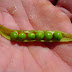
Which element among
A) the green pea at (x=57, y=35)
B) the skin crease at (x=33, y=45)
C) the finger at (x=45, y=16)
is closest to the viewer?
the skin crease at (x=33, y=45)

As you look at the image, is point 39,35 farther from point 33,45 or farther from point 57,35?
point 57,35

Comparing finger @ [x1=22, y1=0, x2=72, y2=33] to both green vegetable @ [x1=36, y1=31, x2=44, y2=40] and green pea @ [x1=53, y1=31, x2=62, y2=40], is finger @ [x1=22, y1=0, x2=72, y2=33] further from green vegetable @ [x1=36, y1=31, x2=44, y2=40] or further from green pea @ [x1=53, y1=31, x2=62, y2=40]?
green vegetable @ [x1=36, y1=31, x2=44, y2=40]

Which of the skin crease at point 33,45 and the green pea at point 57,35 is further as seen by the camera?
the green pea at point 57,35

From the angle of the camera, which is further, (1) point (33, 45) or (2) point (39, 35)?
(1) point (33, 45)

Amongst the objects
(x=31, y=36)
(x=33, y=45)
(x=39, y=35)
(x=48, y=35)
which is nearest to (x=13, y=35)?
(x=31, y=36)

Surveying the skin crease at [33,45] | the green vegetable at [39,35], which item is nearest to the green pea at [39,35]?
the green vegetable at [39,35]

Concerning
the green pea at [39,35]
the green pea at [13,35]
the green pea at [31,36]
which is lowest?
the green pea at [13,35]

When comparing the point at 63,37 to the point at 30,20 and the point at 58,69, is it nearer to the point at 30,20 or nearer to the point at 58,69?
the point at 58,69

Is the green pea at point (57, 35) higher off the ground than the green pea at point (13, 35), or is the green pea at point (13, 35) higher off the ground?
the green pea at point (57, 35)

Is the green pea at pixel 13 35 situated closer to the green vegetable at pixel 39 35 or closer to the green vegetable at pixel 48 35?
the green vegetable at pixel 39 35
